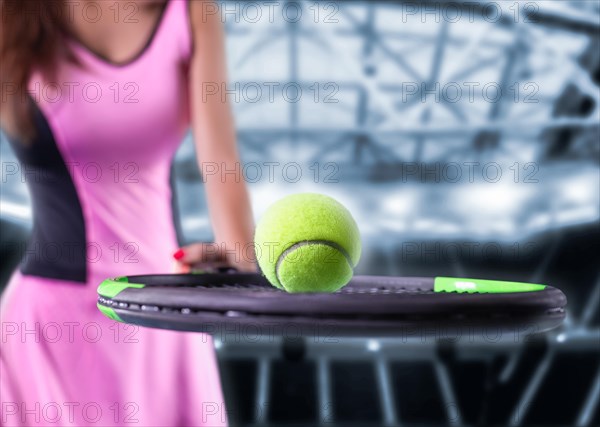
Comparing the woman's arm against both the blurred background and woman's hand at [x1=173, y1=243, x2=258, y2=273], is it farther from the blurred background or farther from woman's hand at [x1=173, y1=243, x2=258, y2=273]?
the blurred background

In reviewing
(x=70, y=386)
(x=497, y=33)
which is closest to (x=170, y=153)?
(x=70, y=386)

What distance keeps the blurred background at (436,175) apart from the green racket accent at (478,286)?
961 millimetres

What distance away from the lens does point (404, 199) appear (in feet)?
6.14

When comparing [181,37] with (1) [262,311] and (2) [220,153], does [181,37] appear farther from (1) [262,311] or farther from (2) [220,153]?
(1) [262,311]

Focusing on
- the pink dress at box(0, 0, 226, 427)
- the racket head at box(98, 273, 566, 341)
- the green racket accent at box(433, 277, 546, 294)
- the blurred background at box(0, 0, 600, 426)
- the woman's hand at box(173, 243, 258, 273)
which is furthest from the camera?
the blurred background at box(0, 0, 600, 426)

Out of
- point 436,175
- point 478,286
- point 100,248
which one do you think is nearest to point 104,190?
point 100,248

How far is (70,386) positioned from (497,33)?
145cm

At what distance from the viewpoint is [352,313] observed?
34 cm

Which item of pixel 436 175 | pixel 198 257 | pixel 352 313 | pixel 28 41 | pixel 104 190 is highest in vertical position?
pixel 436 175

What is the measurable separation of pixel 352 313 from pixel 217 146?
52 cm

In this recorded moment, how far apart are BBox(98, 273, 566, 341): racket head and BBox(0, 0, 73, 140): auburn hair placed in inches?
21.5

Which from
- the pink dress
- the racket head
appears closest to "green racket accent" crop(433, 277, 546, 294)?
the racket head

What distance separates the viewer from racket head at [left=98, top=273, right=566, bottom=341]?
13.4 inches

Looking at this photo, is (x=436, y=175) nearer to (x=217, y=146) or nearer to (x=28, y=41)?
(x=217, y=146)
